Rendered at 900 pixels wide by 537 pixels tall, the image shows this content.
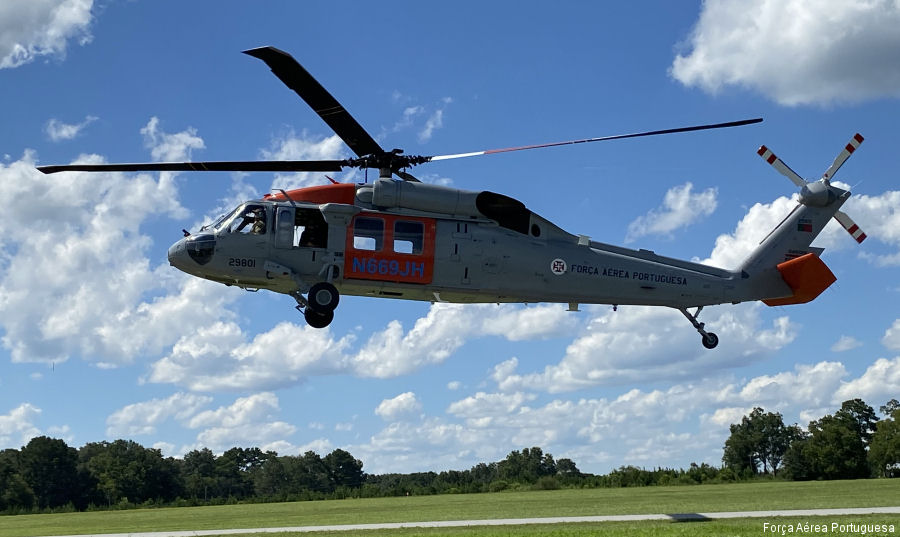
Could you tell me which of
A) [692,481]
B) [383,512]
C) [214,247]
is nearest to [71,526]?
[383,512]

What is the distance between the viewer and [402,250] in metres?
24.6

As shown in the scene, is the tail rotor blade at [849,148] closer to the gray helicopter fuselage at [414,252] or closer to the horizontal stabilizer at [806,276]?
the horizontal stabilizer at [806,276]

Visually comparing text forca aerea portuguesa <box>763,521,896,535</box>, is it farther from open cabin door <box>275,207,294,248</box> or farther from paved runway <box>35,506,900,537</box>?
open cabin door <box>275,207,294,248</box>

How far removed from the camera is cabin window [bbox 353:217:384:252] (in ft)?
80.4

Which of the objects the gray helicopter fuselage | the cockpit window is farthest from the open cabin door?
the cockpit window

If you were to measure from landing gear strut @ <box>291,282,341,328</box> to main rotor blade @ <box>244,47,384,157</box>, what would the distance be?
4167mm

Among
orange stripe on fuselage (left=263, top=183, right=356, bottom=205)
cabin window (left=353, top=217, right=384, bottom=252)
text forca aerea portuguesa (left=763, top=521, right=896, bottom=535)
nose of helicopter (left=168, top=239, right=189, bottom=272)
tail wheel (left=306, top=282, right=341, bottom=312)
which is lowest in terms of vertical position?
text forca aerea portuguesa (left=763, top=521, right=896, bottom=535)

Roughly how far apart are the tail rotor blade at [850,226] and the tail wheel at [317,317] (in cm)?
1706

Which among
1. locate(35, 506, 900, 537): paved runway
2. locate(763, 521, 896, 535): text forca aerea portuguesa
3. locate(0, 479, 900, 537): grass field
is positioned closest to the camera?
locate(763, 521, 896, 535): text forca aerea portuguesa

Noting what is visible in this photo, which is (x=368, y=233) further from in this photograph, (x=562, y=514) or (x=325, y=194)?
(x=562, y=514)

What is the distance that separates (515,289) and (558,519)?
6.61 metres

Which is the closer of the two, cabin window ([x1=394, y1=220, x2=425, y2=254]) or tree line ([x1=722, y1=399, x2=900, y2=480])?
cabin window ([x1=394, y1=220, x2=425, y2=254])

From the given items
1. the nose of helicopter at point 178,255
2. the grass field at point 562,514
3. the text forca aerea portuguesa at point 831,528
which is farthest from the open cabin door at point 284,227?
the text forca aerea portuguesa at point 831,528

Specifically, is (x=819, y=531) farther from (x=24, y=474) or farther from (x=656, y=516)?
(x=24, y=474)
